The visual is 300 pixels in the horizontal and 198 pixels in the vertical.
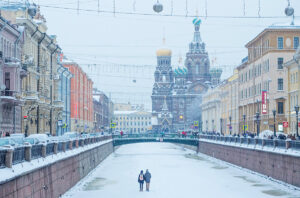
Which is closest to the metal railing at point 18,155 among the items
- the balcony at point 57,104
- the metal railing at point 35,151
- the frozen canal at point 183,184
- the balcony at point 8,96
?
the metal railing at point 35,151

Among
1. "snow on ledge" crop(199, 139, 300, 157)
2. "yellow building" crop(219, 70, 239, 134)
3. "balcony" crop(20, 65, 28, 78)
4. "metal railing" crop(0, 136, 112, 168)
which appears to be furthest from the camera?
"yellow building" crop(219, 70, 239, 134)

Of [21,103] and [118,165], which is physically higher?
[21,103]

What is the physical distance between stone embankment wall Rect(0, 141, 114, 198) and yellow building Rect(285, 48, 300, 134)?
27.5 m

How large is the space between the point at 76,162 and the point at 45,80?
25.0m

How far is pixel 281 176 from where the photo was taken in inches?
1785

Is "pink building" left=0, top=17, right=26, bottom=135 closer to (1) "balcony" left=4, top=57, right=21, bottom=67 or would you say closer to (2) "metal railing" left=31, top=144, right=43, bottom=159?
(1) "balcony" left=4, top=57, right=21, bottom=67

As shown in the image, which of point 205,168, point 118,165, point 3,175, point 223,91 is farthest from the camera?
point 223,91

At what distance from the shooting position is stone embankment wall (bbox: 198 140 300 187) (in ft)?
137

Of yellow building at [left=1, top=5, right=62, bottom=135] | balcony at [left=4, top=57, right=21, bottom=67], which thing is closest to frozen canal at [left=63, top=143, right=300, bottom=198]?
yellow building at [left=1, top=5, right=62, bottom=135]

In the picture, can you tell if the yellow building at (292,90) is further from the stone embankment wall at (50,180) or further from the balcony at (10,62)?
the balcony at (10,62)

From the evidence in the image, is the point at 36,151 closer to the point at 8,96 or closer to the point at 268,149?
the point at 8,96

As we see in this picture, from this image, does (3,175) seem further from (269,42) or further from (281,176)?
(269,42)

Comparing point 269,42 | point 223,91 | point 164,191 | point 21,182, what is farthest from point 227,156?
point 223,91

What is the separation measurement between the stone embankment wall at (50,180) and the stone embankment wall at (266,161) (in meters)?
14.8
